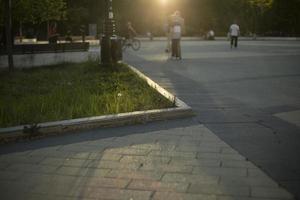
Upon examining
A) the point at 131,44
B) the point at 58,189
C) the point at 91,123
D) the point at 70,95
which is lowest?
the point at 58,189

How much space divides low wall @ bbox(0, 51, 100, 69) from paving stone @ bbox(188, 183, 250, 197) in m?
12.7

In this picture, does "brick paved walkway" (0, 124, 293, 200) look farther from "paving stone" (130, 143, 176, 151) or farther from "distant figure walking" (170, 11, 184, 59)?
"distant figure walking" (170, 11, 184, 59)

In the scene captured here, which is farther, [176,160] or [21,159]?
[21,159]

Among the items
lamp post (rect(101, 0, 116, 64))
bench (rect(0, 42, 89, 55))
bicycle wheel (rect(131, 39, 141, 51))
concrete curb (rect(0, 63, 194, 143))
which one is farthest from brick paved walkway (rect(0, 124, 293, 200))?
bicycle wheel (rect(131, 39, 141, 51))

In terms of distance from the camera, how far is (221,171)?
566 centimetres

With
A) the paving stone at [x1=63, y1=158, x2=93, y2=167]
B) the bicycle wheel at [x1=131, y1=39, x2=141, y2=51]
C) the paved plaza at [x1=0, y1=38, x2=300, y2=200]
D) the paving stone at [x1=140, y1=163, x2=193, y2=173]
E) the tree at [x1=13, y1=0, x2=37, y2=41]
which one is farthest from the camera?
the bicycle wheel at [x1=131, y1=39, x2=141, y2=51]

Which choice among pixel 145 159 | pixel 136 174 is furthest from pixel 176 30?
pixel 136 174

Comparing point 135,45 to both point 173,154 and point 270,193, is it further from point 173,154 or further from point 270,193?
point 270,193

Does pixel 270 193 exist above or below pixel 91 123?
below

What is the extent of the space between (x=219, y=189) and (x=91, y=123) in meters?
3.15

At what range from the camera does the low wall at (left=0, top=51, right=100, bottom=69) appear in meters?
17.0

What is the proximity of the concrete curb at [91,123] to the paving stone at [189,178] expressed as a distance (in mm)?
2463

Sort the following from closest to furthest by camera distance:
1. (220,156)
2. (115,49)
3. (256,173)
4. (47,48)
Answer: (256,173) < (220,156) < (115,49) < (47,48)

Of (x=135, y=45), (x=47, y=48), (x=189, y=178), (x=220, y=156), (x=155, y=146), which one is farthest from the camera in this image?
(x=135, y=45)
